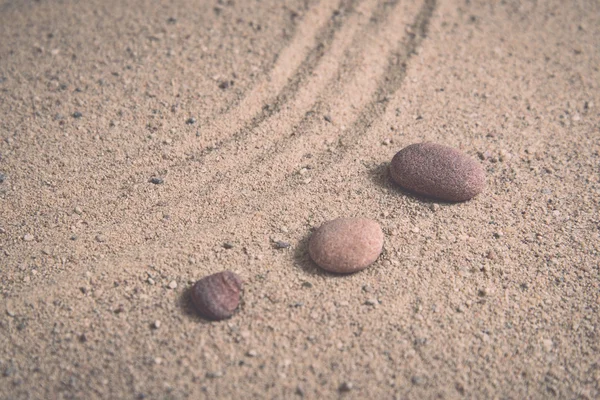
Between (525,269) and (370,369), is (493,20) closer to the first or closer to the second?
(525,269)

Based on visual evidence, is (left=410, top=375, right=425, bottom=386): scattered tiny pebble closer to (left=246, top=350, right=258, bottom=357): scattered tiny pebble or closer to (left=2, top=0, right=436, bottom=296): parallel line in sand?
(left=246, top=350, right=258, bottom=357): scattered tiny pebble

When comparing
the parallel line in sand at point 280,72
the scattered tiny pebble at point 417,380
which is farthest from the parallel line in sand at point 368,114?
the scattered tiny pebble at point 417,380

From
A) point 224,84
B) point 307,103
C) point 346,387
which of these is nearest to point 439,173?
point 307,103

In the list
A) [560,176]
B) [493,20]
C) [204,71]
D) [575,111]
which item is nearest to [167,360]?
[204,71]

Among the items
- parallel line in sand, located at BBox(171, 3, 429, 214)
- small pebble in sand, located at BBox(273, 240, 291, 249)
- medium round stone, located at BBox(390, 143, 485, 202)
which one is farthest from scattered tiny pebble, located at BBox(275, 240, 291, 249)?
medium round stone, located at BBox(390, 143, 485, 202)

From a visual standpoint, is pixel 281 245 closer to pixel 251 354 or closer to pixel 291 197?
pixel 291 197
